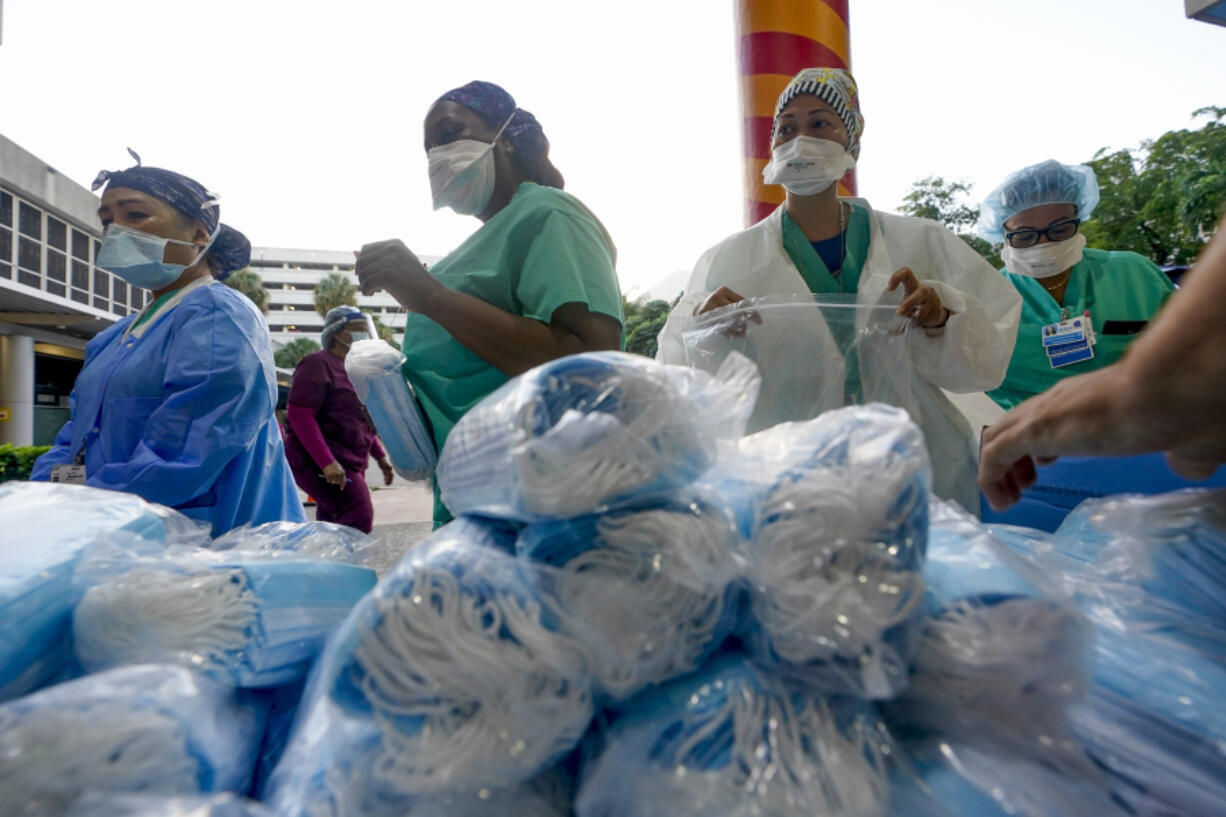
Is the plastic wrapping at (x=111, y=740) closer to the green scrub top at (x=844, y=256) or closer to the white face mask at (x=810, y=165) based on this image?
the green scrub top at (x=844, y=256)

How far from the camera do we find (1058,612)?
549 millimetres

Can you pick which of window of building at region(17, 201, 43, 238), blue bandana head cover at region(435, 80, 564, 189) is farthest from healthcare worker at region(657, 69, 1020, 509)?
window of building at region(17, 201, 43, 238)

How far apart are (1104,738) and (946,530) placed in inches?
8.4

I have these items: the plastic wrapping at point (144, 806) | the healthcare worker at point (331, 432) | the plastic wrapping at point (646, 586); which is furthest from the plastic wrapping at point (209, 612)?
the healthcare worker at point (331, 432)

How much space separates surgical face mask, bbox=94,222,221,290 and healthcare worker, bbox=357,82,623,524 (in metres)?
1.00

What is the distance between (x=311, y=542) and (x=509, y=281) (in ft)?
2.19

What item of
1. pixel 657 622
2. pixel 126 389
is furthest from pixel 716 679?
pixel 126 389

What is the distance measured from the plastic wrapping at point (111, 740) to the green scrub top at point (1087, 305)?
2594 millimetres

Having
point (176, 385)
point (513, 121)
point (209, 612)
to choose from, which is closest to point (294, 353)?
point (176, 385)

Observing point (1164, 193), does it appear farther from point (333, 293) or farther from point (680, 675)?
point (333, 293)

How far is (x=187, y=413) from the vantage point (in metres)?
1.71

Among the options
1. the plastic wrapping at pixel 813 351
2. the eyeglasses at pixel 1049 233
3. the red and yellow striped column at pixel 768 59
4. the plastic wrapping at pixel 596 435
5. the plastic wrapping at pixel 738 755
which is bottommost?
the plastic wrapping at pixel 738 755

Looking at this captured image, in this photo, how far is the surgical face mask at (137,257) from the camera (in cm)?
202

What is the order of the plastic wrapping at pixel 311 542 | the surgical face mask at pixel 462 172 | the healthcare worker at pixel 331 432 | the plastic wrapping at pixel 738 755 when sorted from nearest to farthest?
the plastic wrapping at pixel 738 755, the plastic wrapping at pixel 311 542, the surgical face mask at pixel 462 172, the healthcare worker at pixel 331 432
